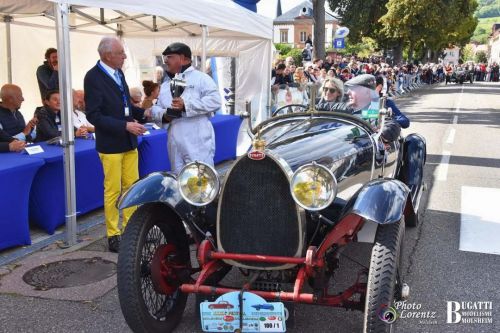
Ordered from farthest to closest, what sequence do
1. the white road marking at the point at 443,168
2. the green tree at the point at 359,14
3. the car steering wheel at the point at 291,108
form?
the green tree at the point at 359,14 → the white road marking at the point at 443,168 → the car steering wheel at the point at 291,108

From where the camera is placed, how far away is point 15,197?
459 cm

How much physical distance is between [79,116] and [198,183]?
13.3ft

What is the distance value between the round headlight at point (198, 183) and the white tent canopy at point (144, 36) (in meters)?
3.64

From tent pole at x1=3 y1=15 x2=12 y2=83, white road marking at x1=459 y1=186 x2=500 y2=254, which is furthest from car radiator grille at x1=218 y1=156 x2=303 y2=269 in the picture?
tent pole at x1=3 y1=15 x2=12 y2=83

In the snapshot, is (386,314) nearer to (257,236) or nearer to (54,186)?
(257,236)

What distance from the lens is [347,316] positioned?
3430 millimetres

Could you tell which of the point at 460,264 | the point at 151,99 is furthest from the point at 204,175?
the point at 151,99

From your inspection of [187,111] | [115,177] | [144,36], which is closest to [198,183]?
[187,111]

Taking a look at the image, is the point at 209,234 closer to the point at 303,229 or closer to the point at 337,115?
the point at 303,229

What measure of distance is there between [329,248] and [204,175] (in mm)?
830

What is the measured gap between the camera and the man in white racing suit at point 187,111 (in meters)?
4.50

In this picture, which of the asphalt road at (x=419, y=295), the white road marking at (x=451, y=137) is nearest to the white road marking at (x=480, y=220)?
the asphalt road at (x=419, y=295)

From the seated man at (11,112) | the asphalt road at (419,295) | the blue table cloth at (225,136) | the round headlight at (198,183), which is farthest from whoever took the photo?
the blue table cloth at (225,136)

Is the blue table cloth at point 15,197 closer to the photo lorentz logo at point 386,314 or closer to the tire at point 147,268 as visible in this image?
the tire at point 147,268
